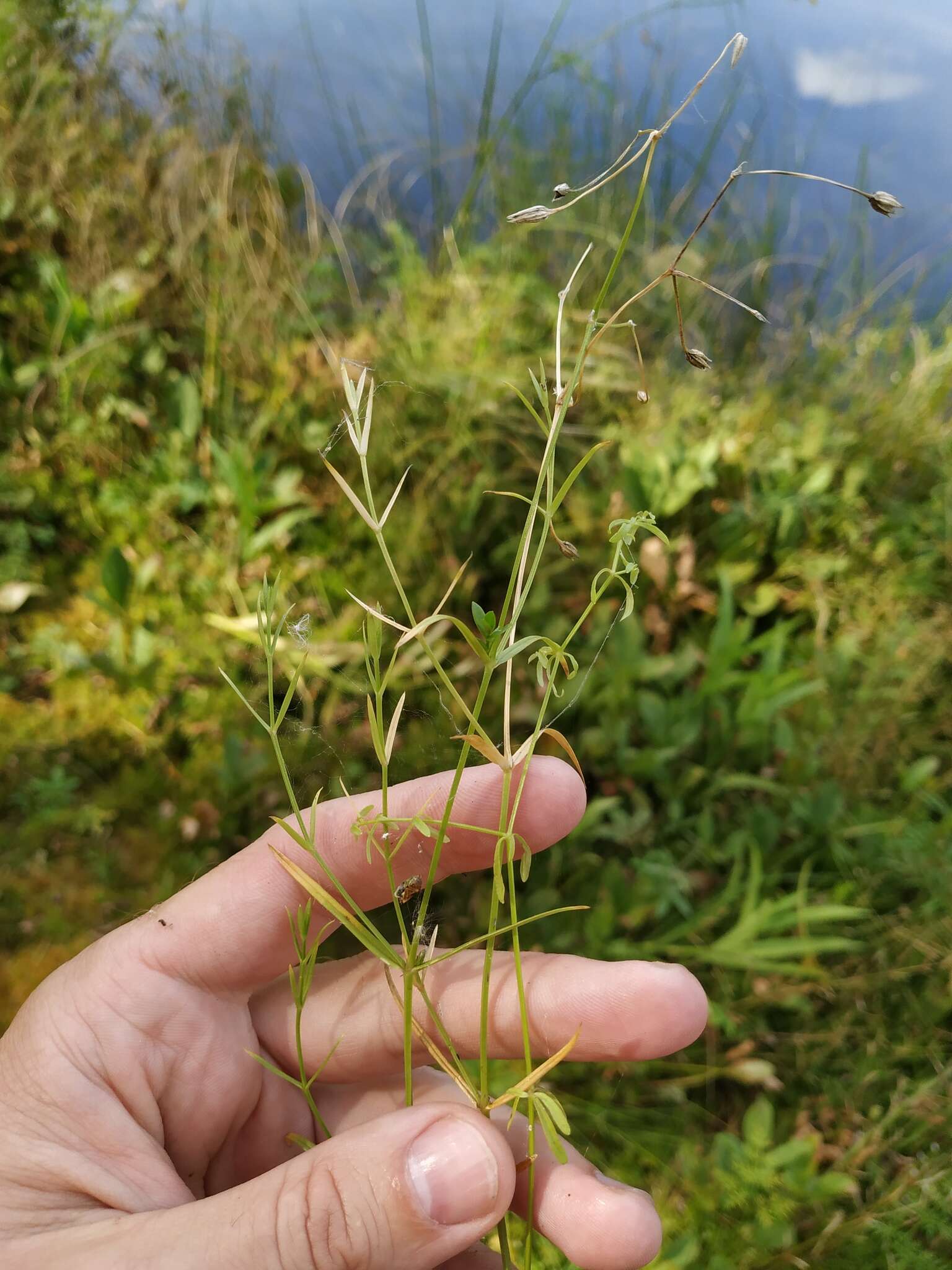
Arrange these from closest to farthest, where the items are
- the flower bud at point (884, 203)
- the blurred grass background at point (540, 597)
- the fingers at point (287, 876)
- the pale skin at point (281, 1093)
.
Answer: the flower bud at point (884, 203) → the pale skin at point (281, 1093) → the fingers at point (287, 876) → the blurred grass background at point (540, 597)

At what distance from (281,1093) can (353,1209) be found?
1.86ft

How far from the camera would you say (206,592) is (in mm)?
2430

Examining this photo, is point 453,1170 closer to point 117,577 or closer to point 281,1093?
point 281,1093

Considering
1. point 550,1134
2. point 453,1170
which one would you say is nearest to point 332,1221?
point 453,1170

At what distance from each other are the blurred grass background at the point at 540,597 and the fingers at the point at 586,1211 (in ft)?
1.39

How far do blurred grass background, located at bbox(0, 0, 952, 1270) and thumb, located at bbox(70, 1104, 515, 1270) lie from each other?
0.45 meters

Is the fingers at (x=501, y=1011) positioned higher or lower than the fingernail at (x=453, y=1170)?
lower

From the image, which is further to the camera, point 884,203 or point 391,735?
point 391,735

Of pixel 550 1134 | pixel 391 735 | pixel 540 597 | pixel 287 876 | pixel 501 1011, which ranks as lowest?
pixel 501 1011

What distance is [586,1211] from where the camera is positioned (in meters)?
1.31

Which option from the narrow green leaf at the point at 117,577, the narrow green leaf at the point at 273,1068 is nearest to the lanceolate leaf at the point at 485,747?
the narrow green leaf at the point at 273,1068

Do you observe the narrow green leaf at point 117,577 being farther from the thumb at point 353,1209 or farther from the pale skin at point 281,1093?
the thumb at point 353,1209

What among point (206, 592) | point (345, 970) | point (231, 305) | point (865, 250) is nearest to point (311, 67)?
point (231, 305)

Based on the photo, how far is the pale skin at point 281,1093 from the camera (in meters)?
0.99
